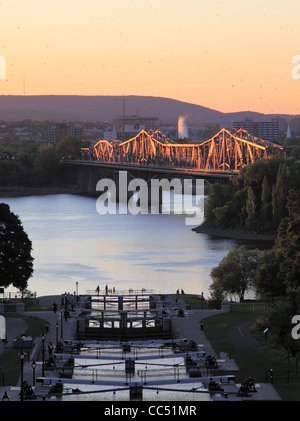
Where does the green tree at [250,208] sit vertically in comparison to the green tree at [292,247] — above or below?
below

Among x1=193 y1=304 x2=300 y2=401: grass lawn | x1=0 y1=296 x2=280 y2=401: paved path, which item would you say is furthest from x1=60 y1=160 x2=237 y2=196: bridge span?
x1=193 y1=304 x2=300 y2=401: grass lawn

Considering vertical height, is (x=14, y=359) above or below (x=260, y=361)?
below

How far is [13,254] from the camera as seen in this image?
4072cm

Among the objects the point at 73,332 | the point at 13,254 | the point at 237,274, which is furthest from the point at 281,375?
the point at 237,274

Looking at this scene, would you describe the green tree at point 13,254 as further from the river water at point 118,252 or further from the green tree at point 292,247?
the green tree at point 292,247

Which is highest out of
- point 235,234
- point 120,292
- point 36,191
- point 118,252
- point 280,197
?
point 280,197

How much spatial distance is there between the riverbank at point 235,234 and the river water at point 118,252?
128cm

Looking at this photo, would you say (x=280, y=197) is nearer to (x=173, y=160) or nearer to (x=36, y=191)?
(x=173, y=160)

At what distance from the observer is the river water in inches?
2016

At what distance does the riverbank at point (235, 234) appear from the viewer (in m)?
74.3

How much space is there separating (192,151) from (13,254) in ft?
284

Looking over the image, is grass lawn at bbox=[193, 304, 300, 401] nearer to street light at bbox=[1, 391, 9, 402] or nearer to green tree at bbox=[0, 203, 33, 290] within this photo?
street light at bbox=[1, 391, 9, 402]

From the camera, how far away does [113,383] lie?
25.3 m

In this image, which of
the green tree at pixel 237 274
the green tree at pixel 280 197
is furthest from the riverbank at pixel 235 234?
the green tree at pixel 237 274
